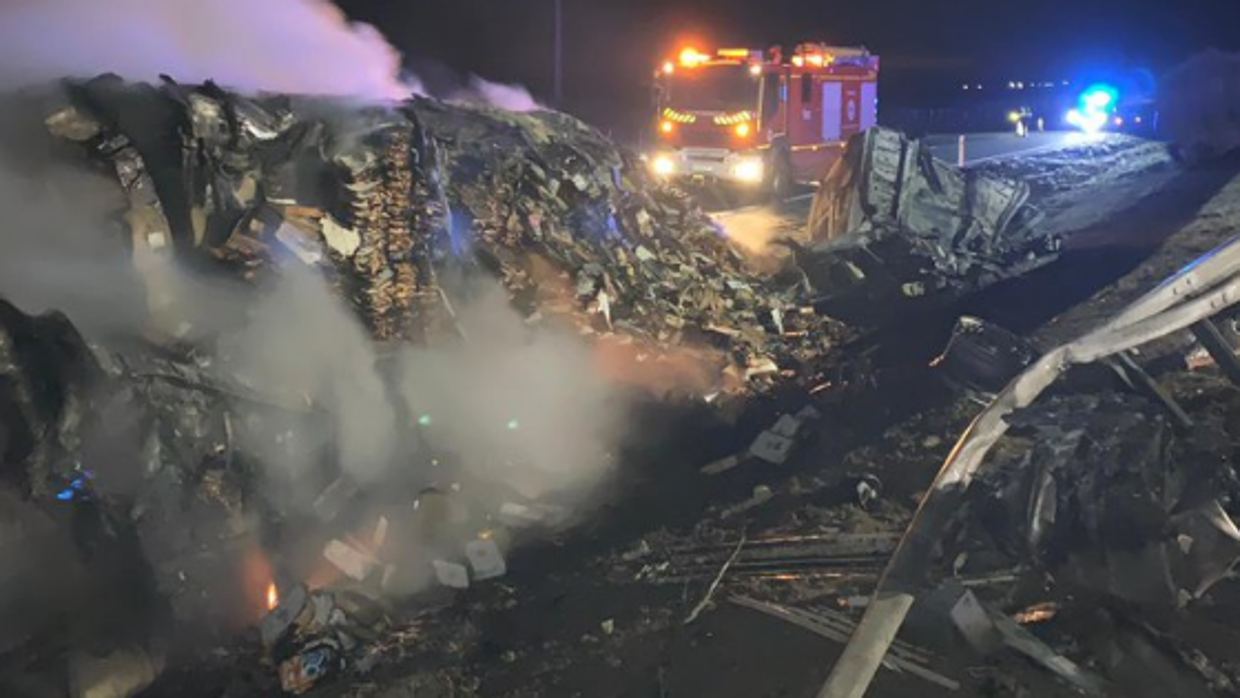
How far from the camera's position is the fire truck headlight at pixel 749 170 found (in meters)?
16.7

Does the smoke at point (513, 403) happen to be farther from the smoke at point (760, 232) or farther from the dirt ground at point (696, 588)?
the smoke at point (760, 232)

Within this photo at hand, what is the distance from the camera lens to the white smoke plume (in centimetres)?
573

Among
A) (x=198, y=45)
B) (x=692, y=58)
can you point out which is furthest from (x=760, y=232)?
(x=198, y=45)

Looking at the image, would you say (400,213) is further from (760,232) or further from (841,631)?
(760,232)

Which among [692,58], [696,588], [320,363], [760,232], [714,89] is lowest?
[760,232]

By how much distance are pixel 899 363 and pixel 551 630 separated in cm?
519

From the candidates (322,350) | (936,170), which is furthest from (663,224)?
(322,350)

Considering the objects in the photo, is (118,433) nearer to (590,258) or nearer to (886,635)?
(886,635)

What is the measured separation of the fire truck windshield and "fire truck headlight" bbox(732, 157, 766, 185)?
3.29 ft

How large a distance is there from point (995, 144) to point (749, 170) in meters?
13.2

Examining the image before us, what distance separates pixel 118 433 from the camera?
4.48 metres

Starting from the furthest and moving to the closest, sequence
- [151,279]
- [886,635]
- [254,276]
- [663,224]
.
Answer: [663,224] < [254,276] < [151,279] < [886,635]

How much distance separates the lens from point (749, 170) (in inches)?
658

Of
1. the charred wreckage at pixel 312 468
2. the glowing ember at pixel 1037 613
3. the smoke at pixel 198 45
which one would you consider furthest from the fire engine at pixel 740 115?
the glowing ember at pixel 1037 613
